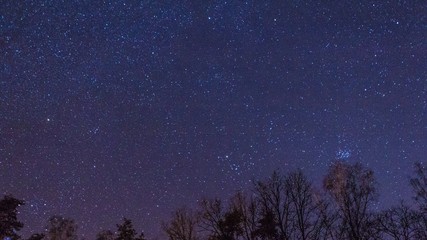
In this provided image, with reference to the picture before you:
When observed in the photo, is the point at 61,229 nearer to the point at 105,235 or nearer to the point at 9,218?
the point at 105,235

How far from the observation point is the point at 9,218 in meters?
22.0

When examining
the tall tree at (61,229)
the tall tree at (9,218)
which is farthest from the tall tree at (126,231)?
the tall tree at (61,229)

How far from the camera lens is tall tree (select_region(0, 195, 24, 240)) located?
21.6 metres

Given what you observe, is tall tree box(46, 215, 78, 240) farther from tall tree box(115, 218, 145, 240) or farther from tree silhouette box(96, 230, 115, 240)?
tall tree box(115, 218, 145, 240)

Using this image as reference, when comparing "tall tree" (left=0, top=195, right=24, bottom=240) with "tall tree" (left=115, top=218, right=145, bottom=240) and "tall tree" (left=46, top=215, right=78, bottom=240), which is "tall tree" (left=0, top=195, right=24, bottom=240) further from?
"tall tree" (left=46, top=215, right=78, bottom=240)

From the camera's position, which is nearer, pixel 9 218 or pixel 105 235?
pixel 9 218

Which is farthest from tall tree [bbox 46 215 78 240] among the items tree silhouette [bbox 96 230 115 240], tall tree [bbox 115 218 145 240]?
tall tree [bbox 115 218 145 240]

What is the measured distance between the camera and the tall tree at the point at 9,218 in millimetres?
21625

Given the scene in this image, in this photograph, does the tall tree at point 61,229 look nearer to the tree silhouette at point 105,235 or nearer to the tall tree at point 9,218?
the tree silhouette at point 105,235

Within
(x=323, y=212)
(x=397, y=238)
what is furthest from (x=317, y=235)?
(x=397, y=238)

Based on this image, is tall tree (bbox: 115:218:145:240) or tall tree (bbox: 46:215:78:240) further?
tall tree (bbox: 46:215:78:240)

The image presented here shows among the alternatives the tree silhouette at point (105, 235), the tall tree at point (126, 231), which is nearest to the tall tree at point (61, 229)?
the tree silhouette at point (105, 235)

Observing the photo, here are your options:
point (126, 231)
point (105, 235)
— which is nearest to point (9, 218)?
point (126, 231)

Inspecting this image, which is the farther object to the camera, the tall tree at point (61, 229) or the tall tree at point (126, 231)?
the tall tree at point (61, 229)
